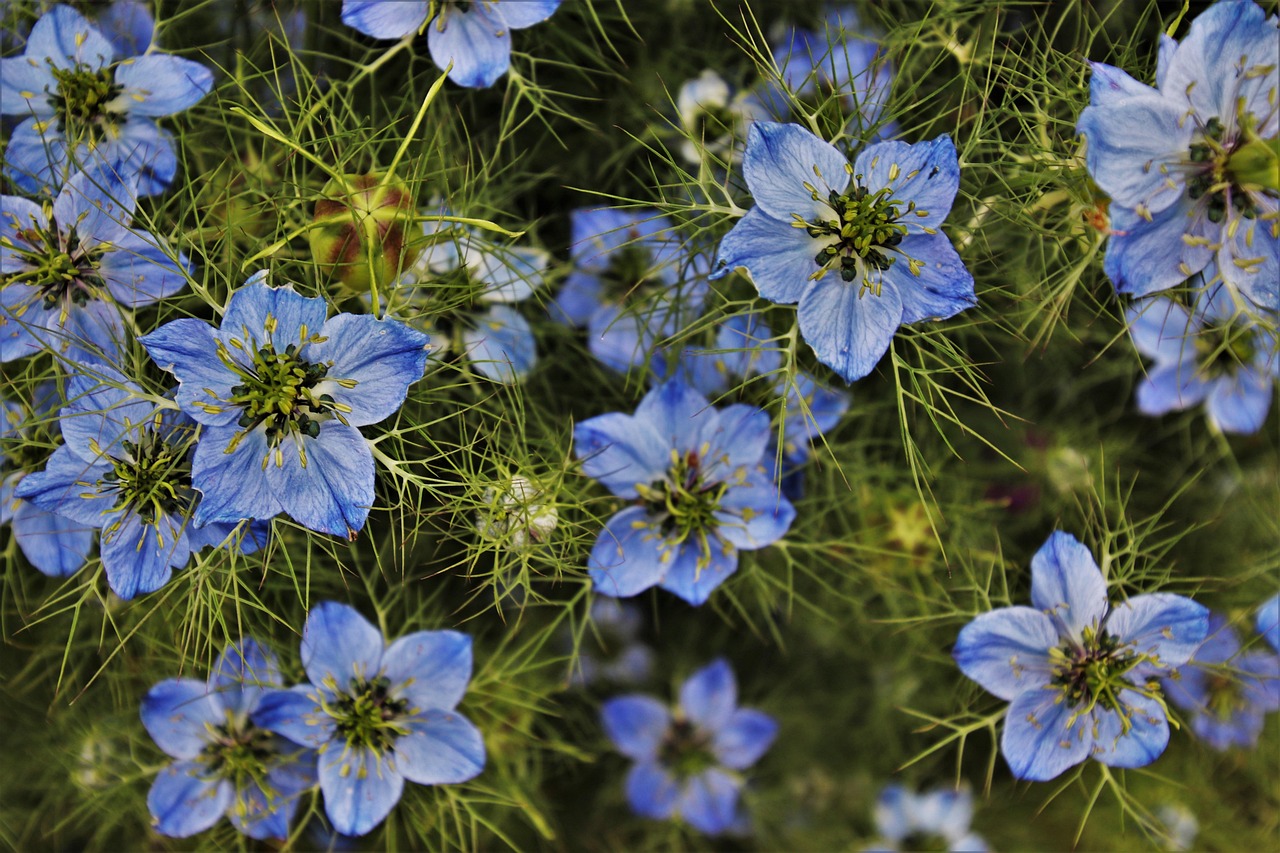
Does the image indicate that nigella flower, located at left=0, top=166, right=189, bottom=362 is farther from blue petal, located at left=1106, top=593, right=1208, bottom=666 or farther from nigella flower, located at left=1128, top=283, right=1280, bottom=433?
nigella flower, located at left=1128, top=283, right=1280, bottom=433

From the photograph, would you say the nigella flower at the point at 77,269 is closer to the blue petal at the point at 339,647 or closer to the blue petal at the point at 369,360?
the blue petal at the point at 369,360

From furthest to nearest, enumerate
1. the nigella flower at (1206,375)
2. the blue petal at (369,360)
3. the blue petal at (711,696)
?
the blue petal at (711,696) < the nigella flower at (1206,375) < the blue petal at (369,360)

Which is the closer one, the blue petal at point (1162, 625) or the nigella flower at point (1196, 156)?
the nigella flower at point (1196, 156)

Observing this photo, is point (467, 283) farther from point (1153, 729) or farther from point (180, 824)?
point (1153, 729)

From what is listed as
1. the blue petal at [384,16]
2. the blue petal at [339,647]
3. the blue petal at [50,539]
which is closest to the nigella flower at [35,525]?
the blue petal at [50,539]

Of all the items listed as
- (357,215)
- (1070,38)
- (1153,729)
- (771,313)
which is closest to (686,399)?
(771,313)

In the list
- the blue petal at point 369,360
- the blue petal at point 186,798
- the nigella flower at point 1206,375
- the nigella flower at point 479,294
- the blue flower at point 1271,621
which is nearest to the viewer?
the blue petal at point 369,360
